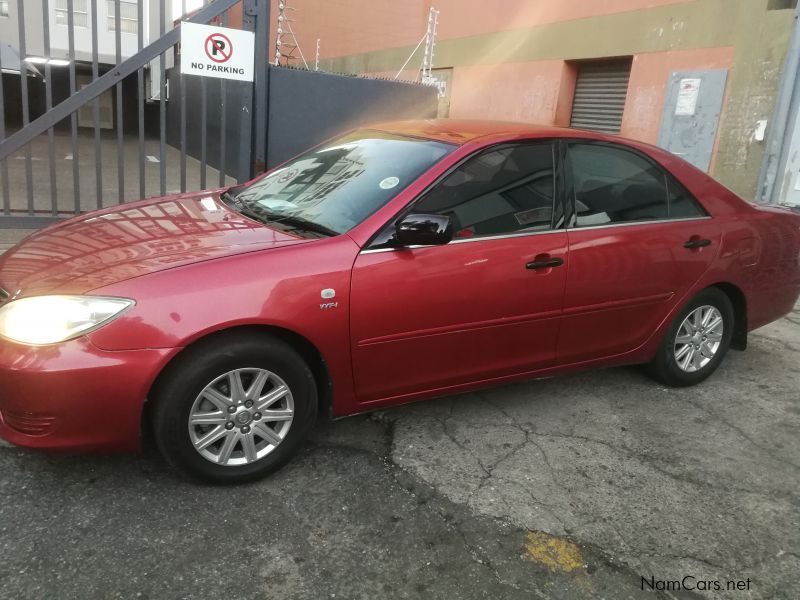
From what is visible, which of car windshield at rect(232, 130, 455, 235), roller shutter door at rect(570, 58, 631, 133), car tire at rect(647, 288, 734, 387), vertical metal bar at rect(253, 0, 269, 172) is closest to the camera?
car windshield at rect(232, 130, 455, 235)

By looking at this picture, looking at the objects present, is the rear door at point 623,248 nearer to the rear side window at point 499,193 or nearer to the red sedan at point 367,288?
the red sedan at point 367,288

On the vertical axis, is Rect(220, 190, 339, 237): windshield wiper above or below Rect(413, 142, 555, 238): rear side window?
below

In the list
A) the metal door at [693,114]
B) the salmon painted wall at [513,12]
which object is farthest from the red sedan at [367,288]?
the salmon painted wall at [513,12]

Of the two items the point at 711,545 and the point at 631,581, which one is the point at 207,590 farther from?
the point at 711,545

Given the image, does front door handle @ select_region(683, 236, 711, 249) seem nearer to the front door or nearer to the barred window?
the front door

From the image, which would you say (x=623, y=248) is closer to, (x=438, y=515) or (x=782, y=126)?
(x=438, y=515)

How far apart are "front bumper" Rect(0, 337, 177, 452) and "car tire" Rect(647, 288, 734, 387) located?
2994mm

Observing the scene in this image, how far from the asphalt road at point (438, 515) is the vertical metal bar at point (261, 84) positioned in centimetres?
421

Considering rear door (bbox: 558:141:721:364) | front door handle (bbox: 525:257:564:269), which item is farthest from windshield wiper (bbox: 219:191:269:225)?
rear door (bbox: 558:141:721:364)

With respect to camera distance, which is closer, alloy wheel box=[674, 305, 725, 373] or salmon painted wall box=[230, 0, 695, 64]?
alloy wheel box=[674, 305, 725, 373]

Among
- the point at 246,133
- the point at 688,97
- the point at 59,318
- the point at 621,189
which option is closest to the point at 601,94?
the point at 688,97

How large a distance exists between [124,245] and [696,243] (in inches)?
124

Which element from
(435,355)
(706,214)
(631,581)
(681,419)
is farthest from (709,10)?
(631,581)

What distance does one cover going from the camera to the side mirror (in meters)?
3.03
